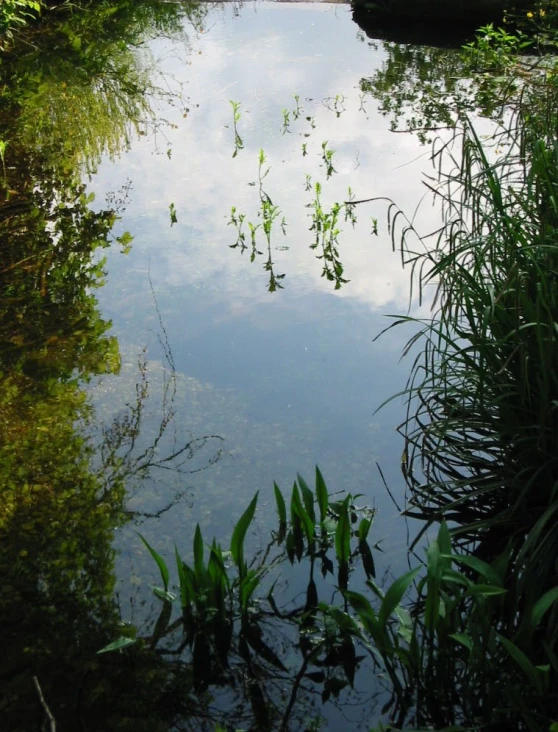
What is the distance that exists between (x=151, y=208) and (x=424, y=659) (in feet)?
12.2

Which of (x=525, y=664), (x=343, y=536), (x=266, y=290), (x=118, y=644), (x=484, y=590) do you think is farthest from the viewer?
(x=266, y=290)

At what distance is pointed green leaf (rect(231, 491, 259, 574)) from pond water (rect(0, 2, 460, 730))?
32 centimetres

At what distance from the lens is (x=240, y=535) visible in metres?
2.52

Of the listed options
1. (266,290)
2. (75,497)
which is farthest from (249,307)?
(75,497)

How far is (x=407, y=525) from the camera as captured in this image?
3.03m

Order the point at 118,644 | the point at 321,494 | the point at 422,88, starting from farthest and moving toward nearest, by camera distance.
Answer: the point at 422,88, the point at 321,494, the point at 118,644

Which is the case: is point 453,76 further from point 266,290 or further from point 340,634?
point 340,634

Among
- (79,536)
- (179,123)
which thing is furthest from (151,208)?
(79,536)

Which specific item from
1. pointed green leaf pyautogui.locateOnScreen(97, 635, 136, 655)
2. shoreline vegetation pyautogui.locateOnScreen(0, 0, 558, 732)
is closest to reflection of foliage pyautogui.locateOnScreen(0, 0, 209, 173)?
shoreline vegetation pyautogui.locateOnScreen(0, 0, 558, 732)

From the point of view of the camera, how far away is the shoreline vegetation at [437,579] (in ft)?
7.23

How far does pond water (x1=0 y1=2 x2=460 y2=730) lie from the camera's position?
316cm

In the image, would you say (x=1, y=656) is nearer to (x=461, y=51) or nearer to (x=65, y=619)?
(x=65, y=619)

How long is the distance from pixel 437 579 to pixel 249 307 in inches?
97.6

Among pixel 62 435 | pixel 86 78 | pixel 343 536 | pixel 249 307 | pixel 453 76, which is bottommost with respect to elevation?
pixel 343 536
